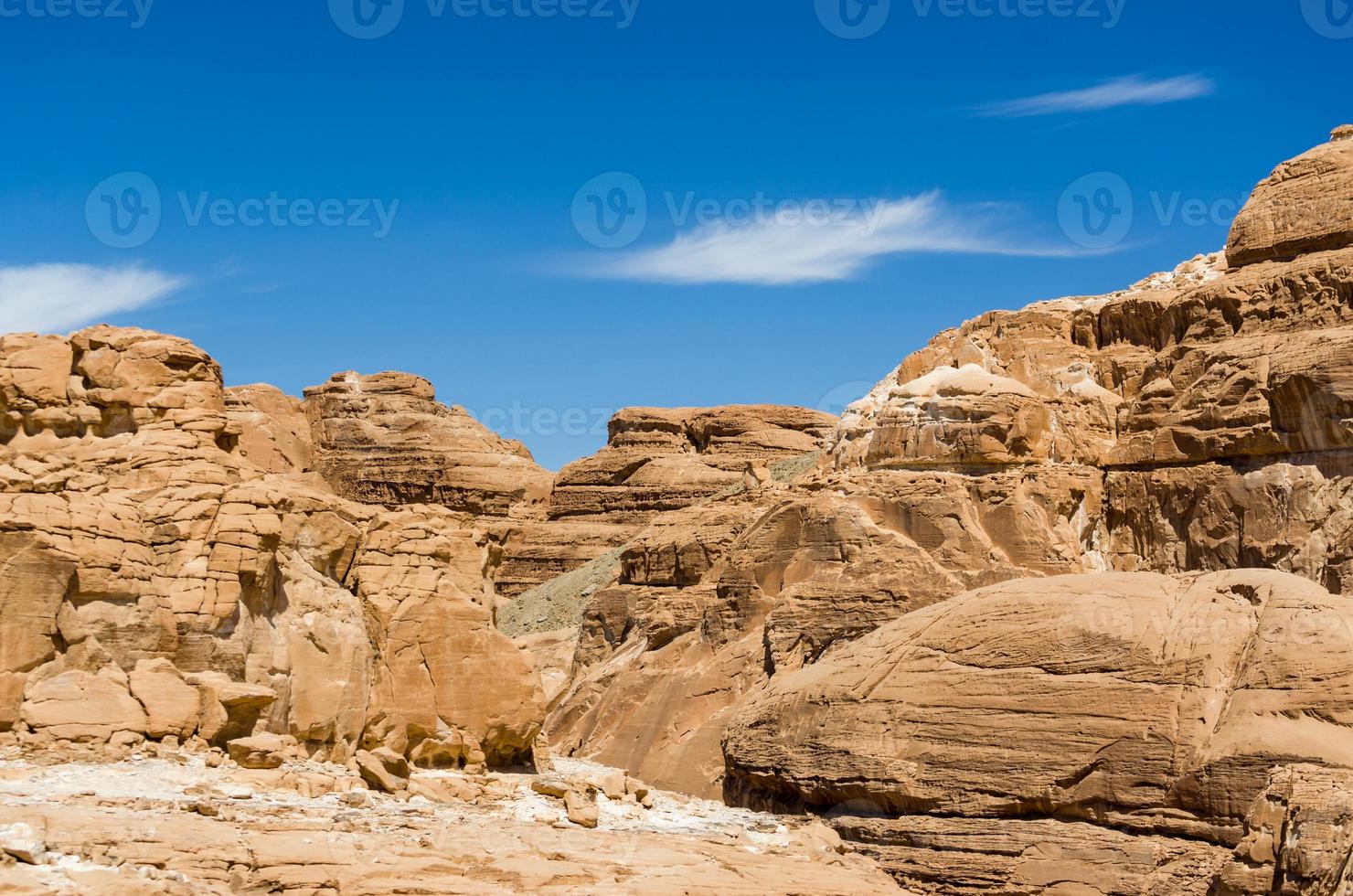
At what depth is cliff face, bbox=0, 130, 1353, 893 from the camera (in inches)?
956

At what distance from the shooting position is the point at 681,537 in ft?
158

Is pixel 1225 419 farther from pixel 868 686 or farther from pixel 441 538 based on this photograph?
pixel 441 538

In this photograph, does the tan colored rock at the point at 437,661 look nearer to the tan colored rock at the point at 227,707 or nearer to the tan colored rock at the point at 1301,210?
the tan colored rock at the point at 227,707

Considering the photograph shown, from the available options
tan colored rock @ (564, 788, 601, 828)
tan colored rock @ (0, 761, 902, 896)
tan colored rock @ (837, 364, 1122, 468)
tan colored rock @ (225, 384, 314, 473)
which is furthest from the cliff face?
tan colored rock @ (225, 384, 314, 473)

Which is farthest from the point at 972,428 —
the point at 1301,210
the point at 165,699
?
the point at 165,699

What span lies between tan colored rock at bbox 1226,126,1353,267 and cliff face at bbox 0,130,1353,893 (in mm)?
159

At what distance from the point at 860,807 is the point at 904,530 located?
43.0 ft

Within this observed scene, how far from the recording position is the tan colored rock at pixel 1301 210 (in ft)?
139

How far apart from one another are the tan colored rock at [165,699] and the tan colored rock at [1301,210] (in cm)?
2796

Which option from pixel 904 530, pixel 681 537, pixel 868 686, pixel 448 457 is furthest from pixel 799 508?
pixel 448 457

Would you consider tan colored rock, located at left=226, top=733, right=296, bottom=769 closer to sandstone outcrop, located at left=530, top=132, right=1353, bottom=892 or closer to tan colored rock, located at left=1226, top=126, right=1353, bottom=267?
sandstone outcrop, located at left=530, top=132, right=1353, bottom=892

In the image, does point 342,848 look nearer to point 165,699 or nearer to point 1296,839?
point 165,699

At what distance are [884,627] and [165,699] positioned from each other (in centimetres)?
1122

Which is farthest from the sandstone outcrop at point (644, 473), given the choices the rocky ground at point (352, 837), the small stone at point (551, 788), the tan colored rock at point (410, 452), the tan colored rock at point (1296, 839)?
the tan colored rock at point (1296, 839)
